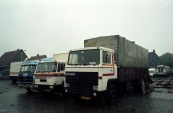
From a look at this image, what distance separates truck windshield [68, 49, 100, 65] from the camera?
278 inches

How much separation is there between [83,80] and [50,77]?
3406 millimetres

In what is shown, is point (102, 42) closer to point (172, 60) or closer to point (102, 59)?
point (102, 59)

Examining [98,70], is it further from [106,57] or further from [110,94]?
[110,94]

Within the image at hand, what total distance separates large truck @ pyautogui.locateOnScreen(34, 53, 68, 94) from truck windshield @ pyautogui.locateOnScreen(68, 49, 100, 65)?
2.50 meters

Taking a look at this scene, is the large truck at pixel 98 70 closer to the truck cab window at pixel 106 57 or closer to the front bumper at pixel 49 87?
the truck cab window at pixel 106 57

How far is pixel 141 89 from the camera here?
12.7 m

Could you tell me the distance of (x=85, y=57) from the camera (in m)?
7.37

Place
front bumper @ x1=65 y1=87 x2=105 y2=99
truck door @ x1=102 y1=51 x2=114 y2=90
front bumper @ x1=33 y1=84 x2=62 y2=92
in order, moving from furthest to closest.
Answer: front bumper @ x1=33 y1=84 x2=62 y2=92, truck door @ x1=102 y1=51 x2=114 y2=90, front bumper @ x1=65 y1=87 x2=105 y2=99

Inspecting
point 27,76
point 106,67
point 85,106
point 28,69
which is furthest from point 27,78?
point 106,67

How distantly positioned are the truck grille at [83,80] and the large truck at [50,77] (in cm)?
215

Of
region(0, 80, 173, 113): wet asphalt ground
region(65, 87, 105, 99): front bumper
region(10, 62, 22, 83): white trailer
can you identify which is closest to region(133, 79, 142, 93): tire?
region(0, 80, 173, 113): wet asphalt ground

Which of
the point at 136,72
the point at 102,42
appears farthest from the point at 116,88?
the point at 136,72

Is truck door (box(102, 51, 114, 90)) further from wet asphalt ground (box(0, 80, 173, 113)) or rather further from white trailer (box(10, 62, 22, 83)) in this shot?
white trailer (box(10, 62, 22, 83))

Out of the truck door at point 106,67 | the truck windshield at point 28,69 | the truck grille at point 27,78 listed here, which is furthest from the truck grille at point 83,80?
the truck windshield at point 28,69
